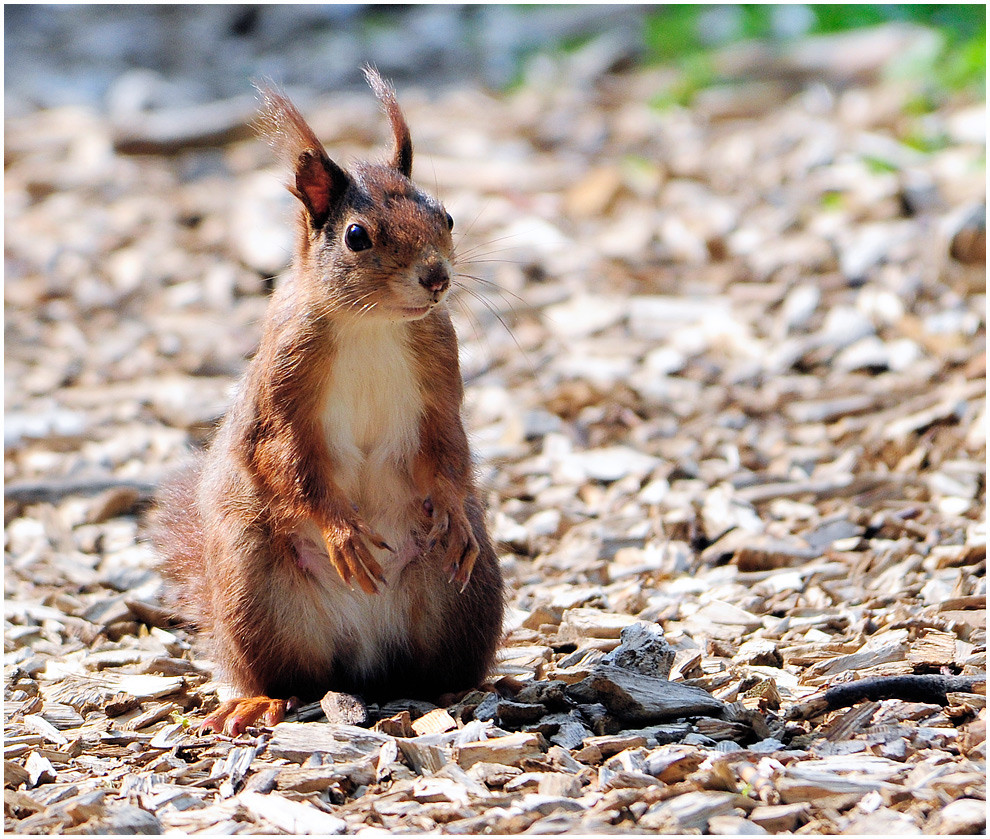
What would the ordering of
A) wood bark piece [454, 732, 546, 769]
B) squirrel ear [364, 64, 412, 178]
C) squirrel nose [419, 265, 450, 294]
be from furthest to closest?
1. squirrel ear [364, 64, 412, 178]
2. squirrel nose [419, 265, 450, 294]
3. wood bark piece [454, 732, 546, 769]

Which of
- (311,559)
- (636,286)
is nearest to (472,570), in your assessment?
(311,559)

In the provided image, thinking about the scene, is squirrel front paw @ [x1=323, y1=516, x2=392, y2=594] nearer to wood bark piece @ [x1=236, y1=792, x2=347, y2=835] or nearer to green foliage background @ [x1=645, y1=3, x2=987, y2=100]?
wood bark piece @ [x1=236, y1=792, x2=347, y2=835]

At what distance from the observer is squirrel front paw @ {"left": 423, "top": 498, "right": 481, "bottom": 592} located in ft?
8.52

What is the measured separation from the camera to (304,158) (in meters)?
2.61

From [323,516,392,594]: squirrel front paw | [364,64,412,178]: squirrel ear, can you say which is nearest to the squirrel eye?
[364,64,412,178]: squirrel ear

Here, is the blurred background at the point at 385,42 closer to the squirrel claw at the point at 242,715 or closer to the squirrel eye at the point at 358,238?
the squirrel eye at the point at 358,238

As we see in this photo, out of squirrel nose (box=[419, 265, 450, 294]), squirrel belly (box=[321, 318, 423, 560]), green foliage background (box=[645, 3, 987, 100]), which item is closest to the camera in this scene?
squirrel nose (box=[419, 265, 450, 294])

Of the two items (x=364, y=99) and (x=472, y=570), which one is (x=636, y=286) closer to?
(x=472, y=570)

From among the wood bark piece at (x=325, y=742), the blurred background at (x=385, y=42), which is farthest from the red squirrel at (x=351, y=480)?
the blurred background at (x=385, y=42)

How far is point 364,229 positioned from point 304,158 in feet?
0.70

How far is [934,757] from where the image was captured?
2.12 metres

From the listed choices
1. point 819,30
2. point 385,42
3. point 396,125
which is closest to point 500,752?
point 396,125

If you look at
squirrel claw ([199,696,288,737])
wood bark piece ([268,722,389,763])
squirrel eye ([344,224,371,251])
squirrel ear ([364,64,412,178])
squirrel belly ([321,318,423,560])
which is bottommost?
squirrel claw ([199,696,288,737])

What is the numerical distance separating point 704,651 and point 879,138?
402 cm
